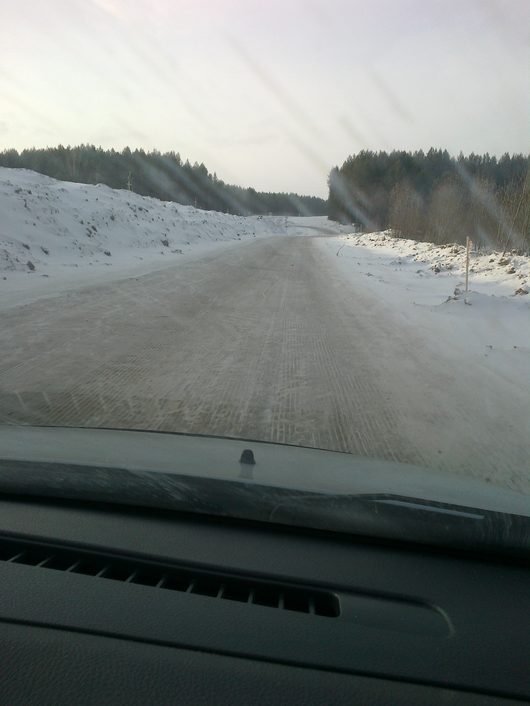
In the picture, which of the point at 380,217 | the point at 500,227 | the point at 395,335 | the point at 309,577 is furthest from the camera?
the point at 380,217

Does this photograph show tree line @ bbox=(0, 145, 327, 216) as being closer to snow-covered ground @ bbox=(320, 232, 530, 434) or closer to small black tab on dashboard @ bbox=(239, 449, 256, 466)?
snow-covered ground @ bbox=(320, 232, 530, 434)

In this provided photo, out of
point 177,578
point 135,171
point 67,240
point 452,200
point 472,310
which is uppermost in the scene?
point 135,171

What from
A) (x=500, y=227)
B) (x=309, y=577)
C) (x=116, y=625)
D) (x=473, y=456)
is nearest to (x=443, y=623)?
(x=309, y=577)

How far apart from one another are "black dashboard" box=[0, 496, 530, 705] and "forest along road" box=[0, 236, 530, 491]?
6.73 feet

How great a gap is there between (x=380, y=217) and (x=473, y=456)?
232 feet

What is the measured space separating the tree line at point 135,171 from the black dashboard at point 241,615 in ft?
273

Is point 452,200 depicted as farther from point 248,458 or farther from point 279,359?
point 248,458

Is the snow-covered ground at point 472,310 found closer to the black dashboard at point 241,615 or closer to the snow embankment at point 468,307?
the snow embankment at point 468,307

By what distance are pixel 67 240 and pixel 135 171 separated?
76848mm

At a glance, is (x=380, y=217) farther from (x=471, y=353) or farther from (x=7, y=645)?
(x=7, y=645)

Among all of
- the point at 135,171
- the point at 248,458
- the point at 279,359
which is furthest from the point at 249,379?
the point at 135,171

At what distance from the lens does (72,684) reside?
156cm

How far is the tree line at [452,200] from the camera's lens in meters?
19.4

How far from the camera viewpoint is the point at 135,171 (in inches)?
3600
